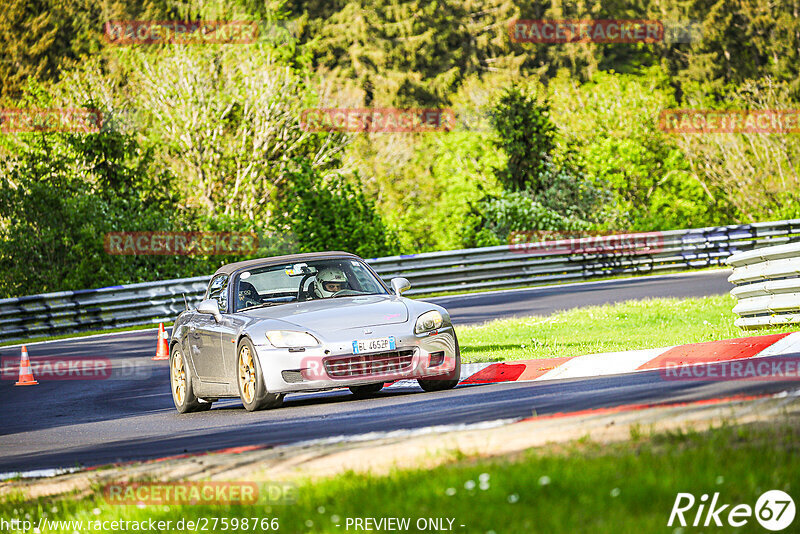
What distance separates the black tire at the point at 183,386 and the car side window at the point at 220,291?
2.20 feet

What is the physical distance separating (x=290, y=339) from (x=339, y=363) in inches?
19.4

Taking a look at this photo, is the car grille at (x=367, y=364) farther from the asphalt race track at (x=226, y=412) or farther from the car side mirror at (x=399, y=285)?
the car side mirror at (x=399, y=285)

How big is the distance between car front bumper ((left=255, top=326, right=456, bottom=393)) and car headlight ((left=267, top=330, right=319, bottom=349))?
52 millimetres

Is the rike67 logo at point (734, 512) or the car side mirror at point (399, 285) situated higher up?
the rike67 logo at point (734, 512)

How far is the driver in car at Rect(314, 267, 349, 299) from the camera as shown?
12414mm

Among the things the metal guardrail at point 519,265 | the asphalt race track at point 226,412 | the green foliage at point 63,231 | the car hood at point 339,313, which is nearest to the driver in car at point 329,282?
the car hood at point 339,313

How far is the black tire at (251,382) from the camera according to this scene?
1107 cm

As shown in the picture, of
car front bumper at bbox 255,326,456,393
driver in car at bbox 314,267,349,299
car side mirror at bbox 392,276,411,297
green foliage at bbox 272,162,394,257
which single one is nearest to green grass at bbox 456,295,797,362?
car side mirror at bbox 392,276,411,297

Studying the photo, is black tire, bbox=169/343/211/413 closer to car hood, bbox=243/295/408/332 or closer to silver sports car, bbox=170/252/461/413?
silver sports car, bbox=170/252/461/413

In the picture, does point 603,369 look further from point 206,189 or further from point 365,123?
point 365,123

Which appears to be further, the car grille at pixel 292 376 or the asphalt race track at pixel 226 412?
the car grille at pixel 292 376

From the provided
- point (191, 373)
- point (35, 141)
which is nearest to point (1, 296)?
point (35, 141)

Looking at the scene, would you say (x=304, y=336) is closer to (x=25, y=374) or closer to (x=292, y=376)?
(x=292, y=376)

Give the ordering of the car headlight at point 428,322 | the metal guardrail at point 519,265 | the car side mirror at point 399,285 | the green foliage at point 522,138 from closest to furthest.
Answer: the car headlight at point 428,322
the car side mirror at point 399,285
the metal guardrail at point 519,265
the green foliage at point 522,138
